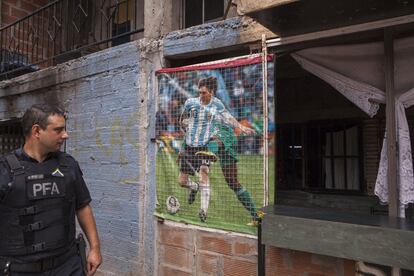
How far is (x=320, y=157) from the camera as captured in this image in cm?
843

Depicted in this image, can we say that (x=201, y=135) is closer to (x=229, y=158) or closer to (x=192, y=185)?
(x=229, y=158)

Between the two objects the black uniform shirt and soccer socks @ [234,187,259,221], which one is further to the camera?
soccer socks @ [234,187,259,221]

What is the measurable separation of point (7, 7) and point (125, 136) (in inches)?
189

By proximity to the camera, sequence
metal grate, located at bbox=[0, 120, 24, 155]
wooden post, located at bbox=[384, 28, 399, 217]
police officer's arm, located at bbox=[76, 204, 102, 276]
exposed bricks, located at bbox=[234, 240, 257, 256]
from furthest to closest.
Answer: metal grate, located at bbox=[0, 120, 24, 155]
exposed bricks, located at bbox=[234, 240, 257, 256]
wooden post, located at bbox=[384, 28, 399, 217]
police officer's arm, located at bbox=[76, 204, 102, 276]

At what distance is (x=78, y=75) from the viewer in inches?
215

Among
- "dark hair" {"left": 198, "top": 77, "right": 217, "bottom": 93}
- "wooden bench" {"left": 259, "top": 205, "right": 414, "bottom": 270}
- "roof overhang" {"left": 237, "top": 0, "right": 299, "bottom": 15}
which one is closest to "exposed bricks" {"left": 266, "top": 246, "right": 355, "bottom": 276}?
"wooden bench" {"left": 259, "top": 205, "right": 414, "bottom": 270}

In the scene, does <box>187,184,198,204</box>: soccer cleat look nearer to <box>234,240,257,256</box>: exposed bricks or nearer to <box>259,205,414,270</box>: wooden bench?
<box>234,240,257,256</box>: exposed bricks

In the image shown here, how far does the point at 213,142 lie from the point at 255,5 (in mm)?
1387

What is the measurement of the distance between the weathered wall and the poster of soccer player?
300 millimetres

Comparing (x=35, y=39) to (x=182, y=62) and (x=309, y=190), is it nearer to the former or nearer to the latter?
(x=182, y=62)

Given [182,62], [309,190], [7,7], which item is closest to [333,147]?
[309,190]

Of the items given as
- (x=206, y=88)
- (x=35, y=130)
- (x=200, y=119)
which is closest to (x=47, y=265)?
(x=35, y=130)

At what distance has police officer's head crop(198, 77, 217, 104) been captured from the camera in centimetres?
396

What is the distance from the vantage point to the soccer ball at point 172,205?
419 centimetres
